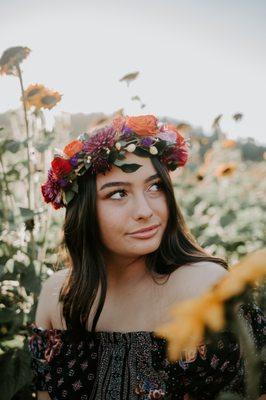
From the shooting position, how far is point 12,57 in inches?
92.4

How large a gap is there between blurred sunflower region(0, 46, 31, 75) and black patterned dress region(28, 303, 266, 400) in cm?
136

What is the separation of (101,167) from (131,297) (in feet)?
1.66

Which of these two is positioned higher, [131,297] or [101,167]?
[101,167]

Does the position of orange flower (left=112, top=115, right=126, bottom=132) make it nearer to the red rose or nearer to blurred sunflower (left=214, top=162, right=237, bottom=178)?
the red rose

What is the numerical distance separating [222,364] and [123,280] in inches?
19.0

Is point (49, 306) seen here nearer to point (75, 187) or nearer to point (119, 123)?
point (75, 187)

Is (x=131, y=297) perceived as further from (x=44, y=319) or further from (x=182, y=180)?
(x=182, y=180)

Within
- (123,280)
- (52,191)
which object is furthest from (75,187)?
(123,280)

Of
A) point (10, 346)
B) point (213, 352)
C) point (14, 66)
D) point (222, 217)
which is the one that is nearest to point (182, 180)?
point (222, 217)

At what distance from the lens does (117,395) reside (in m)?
1.60

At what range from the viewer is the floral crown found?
1.66 metres

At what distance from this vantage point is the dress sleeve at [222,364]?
60.8 inches

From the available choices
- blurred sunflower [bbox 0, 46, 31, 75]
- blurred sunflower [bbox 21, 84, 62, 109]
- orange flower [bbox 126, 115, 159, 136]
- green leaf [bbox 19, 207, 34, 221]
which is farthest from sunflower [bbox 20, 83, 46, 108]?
orange flower [bbox 126, 115, 159, 136]

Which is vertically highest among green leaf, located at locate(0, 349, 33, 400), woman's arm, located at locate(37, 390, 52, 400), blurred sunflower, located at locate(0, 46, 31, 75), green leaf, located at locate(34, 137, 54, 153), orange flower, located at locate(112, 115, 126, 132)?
blurred sunflower, located at locate(0, 46, 31, 75)
